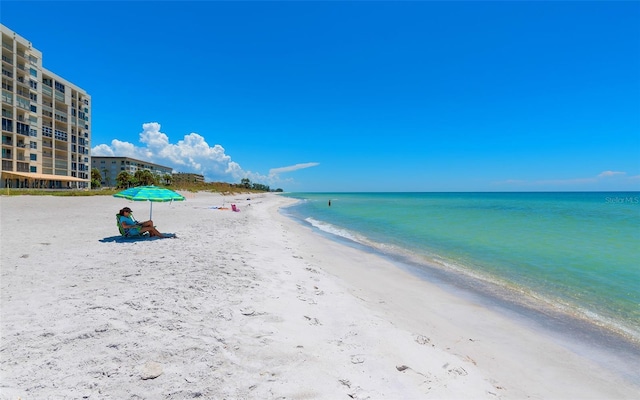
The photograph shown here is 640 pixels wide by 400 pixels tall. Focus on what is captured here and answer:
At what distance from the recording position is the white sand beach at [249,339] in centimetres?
335

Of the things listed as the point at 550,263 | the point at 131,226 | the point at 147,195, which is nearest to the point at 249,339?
the point at 147,195

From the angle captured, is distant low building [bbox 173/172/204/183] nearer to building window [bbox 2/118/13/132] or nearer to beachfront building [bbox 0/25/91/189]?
beachfront building [bbox 0/25/91/189]

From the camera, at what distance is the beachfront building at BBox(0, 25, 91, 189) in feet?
163

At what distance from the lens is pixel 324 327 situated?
5.01m

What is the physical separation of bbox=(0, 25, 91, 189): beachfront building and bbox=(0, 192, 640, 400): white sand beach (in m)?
58.7

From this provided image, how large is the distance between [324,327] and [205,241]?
27.1ft

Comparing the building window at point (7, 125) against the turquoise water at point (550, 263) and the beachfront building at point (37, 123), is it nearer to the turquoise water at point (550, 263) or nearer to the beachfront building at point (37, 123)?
the beachfront building at point (37, 123)

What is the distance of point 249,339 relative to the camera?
429 cm

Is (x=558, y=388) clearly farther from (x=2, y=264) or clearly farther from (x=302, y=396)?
(x=2, y=264)

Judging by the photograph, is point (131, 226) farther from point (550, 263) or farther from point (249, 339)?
point (550, 263)

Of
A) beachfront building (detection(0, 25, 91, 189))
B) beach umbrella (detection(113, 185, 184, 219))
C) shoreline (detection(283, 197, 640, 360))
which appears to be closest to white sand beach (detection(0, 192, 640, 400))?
shoreline (detection(283, 197, 640, 360))

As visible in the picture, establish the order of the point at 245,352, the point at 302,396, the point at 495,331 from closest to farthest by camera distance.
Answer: the point at 302,396, the point at 245,352, the point at 495,331

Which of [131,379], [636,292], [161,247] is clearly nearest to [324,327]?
[131,379]

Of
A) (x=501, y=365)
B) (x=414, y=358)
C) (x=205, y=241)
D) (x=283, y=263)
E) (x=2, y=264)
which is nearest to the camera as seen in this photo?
(x=414, y=358)
